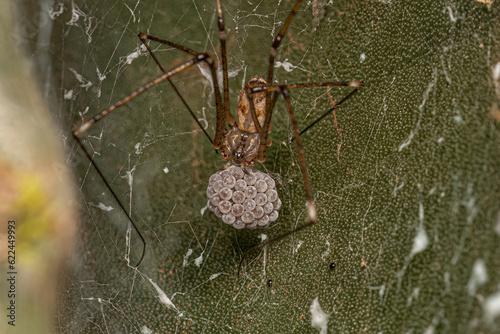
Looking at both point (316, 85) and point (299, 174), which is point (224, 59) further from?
point (299, 174)

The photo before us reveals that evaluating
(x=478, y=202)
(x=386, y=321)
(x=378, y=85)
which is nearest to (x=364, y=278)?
(x=386, y=321)

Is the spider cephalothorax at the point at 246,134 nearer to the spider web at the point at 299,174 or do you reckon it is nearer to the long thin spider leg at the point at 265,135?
the long thin spider leg at the point at 265,135

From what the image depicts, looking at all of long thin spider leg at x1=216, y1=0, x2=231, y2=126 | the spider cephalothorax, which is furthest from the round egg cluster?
long thin spider leg at x1=216, y1=0, x2=231, y2=126

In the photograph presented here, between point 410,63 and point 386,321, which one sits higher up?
point 410,63

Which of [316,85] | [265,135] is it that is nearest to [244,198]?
[265,135]

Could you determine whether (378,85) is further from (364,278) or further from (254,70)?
(364,278)

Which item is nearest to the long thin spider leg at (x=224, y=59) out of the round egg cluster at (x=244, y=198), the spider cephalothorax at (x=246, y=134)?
the spider cephalothorax at (x=246, y=134)

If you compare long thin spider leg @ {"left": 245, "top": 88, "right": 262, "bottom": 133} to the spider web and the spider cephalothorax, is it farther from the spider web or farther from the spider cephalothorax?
the spider web
